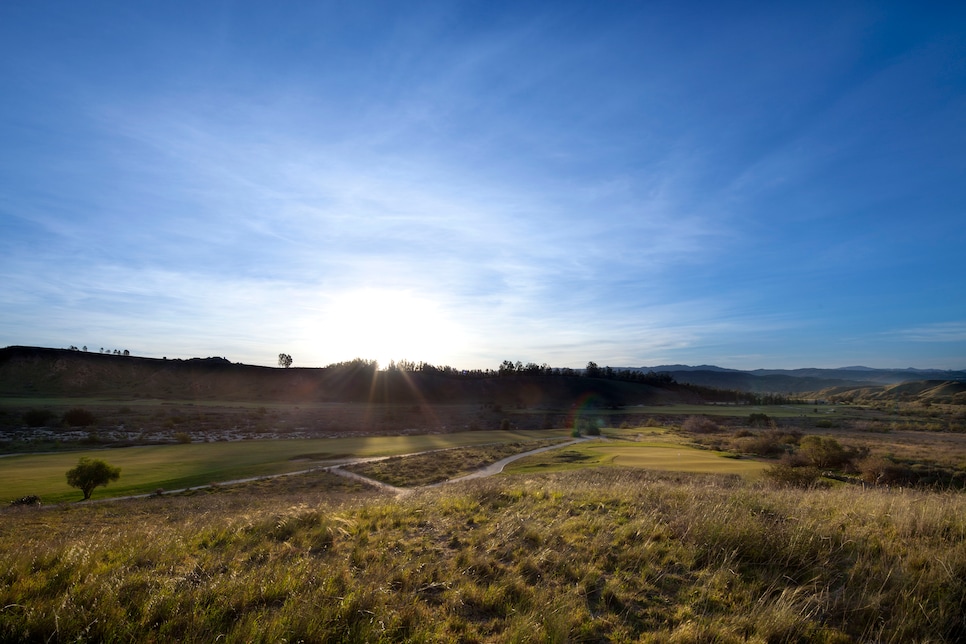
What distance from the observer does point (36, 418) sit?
2165 inches

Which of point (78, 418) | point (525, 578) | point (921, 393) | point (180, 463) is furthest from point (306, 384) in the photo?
point (921, 393)

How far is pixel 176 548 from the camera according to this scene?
6.38 metres

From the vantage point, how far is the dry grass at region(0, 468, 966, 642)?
4.14 metres

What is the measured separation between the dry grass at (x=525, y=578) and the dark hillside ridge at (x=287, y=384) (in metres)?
114

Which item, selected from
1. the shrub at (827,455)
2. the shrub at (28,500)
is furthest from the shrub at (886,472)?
the shrub at (28,500)

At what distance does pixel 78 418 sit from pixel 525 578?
7503 cm

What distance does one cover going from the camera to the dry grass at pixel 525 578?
13.6 ft

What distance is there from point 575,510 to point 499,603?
14.3 feet

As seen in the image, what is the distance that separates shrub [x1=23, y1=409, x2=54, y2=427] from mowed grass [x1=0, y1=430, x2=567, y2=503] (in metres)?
20.2

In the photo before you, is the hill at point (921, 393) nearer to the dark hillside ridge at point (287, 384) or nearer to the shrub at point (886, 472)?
the dark hillside ridge at point (287, 384)

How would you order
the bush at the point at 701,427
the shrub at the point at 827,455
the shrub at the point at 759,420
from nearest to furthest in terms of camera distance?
the shrub at the point at 827,455 < the bush at the point at 701,427 < the shrub at the point at 759,420

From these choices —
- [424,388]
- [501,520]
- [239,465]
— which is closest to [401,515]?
[501,520]

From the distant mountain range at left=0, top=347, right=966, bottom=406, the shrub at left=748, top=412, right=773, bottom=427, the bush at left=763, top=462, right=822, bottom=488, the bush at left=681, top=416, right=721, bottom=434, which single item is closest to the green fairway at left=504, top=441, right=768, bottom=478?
the bush at left=763, top=462, right=822, bottom=488

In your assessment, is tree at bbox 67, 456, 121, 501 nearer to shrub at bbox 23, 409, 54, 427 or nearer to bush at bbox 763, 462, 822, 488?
bush at bbox 763, 462, 822, 488
